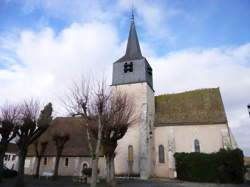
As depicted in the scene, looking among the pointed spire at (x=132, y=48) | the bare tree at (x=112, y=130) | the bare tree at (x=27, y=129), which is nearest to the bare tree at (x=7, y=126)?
the bare tree at (x=27, y=129)

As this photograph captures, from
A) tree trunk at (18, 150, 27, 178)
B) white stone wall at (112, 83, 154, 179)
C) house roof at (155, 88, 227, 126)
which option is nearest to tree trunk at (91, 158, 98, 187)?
tree trunk at (18, 150, 27, 178)

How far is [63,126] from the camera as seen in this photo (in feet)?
84.6

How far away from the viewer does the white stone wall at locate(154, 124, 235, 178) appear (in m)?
19.9

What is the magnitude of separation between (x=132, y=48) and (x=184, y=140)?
504 inches

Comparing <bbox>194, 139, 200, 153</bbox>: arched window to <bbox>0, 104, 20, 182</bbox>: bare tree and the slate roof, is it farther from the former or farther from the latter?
<bbox>0, 104, 20, 182</bbox>: bare tree

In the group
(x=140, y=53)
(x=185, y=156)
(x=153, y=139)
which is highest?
(x=140, y=53)

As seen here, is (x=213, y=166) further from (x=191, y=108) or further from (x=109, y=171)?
(x=109, y=171)

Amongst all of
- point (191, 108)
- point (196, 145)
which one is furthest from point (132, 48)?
point (196, 145)

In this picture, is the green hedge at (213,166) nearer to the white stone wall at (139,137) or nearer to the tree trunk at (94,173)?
the white stone wall at (139,137)

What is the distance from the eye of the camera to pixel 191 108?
23.0m

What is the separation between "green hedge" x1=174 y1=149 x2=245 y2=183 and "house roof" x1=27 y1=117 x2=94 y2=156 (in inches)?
394

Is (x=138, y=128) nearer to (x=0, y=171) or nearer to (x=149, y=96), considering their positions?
(x=149, y=96)

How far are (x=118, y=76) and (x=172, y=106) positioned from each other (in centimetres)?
743

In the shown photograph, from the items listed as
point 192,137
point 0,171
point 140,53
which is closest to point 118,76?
point 140,53
